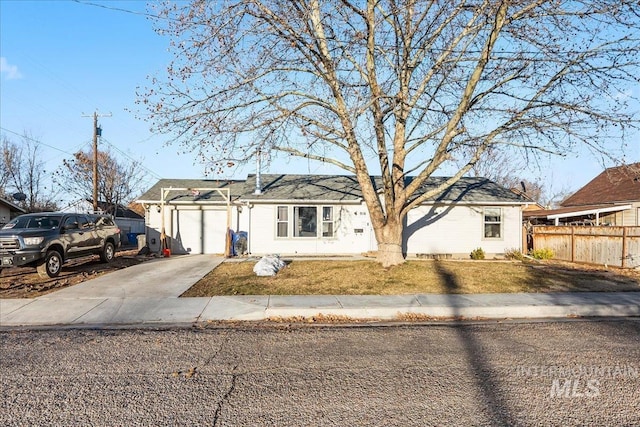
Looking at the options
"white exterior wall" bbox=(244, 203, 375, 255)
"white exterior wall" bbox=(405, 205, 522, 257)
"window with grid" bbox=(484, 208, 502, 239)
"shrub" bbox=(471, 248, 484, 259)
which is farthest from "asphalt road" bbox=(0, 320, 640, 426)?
"window with grid" bbox=(484, 208, 502, 239)

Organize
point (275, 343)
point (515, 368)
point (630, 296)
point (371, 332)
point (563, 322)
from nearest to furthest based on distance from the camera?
point (515, 368) < point (275, 343) < point (371, 332) < point (563, 322) < point (630, 296)

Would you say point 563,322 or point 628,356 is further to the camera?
point 563,322

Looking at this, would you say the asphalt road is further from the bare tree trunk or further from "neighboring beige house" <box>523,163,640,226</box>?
"neighboring beige house" <box>523,163,640,226</box>

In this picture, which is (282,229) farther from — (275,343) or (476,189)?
(275,343)

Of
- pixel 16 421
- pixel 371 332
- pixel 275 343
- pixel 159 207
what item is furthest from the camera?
pixel 159 207

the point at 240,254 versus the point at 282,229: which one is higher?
the point at 282,229

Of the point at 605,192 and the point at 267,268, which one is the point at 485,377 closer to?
the point at 267,268

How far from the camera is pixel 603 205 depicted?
21.2m

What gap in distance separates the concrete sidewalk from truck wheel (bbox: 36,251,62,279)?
2094 mm

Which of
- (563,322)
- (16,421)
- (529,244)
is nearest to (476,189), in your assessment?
(529,244)

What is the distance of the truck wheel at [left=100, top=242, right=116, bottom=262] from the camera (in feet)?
46.7

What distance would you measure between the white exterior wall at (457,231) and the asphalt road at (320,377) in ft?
36.5

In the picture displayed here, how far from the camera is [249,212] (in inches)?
675

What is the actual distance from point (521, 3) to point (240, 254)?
1302 centimetres
